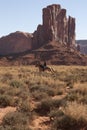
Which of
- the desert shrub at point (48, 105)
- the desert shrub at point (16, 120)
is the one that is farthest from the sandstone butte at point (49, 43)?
the desert shrub at point (16, 120)

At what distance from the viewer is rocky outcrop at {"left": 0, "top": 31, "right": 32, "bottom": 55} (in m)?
117

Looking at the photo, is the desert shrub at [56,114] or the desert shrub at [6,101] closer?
the desert shrub at [56,114]

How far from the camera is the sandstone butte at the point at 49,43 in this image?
8494cm

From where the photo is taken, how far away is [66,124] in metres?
9.49

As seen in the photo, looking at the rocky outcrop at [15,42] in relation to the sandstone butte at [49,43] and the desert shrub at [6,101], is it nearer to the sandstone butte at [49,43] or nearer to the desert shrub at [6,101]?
the sandstone butte at [49,43]

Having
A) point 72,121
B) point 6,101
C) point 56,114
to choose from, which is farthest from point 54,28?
point 72,121

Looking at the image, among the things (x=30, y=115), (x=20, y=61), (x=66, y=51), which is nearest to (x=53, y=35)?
(x=66, y=51)

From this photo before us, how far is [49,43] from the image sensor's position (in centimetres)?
9244

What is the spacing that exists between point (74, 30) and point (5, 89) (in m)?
99.0

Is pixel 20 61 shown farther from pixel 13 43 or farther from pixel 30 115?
pixel 30 115

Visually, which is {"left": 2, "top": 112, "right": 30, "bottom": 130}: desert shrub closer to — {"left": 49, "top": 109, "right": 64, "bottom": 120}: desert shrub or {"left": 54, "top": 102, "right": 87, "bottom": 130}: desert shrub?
{"left": 54, "top": 102, "right": 87, "bottom": 130}: desert shrub

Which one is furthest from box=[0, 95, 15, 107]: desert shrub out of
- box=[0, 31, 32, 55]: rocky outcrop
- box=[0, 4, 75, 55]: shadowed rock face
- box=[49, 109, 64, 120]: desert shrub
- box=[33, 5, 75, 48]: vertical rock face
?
box=[0, 31, 32, 55]: rocky outcrop

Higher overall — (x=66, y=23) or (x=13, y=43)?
(x=66, y=23)

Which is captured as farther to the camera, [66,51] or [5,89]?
[66,51]
